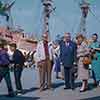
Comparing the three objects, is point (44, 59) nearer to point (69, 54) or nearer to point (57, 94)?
point (69, 54)

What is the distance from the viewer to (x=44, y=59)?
13734 millimetres

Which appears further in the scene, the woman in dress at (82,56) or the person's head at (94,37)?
the person's head at (94,37)

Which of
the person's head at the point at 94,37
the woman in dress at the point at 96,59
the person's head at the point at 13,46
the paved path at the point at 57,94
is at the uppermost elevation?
the person's head at the point at 94,37

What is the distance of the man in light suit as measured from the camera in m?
13.8

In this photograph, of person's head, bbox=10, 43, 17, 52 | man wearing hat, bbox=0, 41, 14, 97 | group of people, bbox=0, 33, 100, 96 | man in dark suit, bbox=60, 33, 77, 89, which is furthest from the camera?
man in dark suit, bbox=60, 33, 77, 89

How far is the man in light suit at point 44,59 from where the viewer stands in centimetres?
1375

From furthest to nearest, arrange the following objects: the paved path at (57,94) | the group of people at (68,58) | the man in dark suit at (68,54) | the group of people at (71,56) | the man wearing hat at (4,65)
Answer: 1. the man in dark suit at (68,54)
2. the group of people at (71,56)
3. the group of people at (68,58)
4. the man wearing hat at (4,65)
5. the paved path at (57,94)

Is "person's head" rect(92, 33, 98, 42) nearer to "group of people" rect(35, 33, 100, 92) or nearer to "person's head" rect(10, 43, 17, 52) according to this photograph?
"group of people" rect(35, 33, 100, 92)

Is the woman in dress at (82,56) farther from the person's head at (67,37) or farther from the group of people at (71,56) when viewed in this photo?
the person's head at (67,37)

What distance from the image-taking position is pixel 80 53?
45.0 feet

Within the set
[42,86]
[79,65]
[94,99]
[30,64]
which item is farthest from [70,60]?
[30,64]

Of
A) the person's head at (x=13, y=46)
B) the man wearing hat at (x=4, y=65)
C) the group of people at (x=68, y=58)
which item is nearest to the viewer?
the man wearing hat at (x=4, y=65)

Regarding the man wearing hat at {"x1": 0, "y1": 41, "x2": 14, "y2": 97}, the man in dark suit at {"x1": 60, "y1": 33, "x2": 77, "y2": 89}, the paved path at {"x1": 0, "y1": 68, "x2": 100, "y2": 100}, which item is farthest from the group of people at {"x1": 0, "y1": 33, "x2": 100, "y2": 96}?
the man wearing hat at {"x1": 0, "y1": 41, "x2": 14, "y2": 97}

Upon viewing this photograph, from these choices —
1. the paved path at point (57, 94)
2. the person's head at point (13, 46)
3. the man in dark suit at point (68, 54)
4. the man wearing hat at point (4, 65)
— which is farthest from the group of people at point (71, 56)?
the man wearing hat at point (4, 65)
